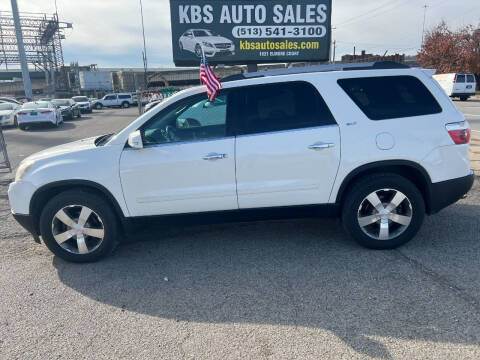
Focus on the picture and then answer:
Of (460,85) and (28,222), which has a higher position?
(460,85)

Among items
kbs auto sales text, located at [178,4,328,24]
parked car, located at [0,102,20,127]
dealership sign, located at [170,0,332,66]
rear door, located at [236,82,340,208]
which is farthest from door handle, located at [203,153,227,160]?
parked car, located at [0,102,20,127]

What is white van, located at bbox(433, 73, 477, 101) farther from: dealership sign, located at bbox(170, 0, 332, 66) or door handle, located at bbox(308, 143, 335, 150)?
door handle, located at bbox(308, 143, 335, 150)

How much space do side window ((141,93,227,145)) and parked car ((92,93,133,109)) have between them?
41630mm

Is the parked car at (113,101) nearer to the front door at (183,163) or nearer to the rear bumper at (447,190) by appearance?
the front door at (183,163)

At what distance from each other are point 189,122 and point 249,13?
7305 millimetres

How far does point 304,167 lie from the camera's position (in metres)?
3.59

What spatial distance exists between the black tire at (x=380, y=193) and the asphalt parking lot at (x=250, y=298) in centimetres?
14

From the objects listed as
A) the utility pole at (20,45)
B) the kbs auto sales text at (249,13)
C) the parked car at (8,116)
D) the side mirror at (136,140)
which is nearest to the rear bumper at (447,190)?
the side mirror at (136,140)

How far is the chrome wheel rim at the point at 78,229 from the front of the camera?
3.69m

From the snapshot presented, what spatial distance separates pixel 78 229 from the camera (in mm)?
3721

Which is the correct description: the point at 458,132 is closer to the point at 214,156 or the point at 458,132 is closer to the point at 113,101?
the point at 214,156

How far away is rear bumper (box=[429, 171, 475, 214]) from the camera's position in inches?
146

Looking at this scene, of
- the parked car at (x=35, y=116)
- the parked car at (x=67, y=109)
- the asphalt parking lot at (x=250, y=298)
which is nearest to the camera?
the asphalt parking lot at (x=250, y=298)

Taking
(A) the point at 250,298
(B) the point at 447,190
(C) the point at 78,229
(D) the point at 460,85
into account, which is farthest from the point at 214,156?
(D) the point at 460,85
